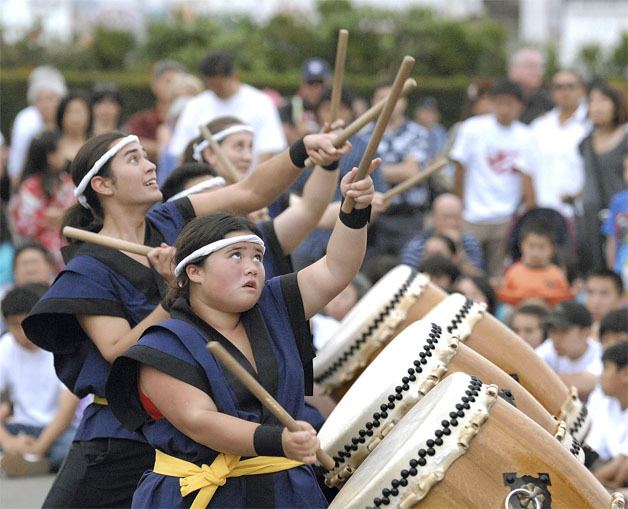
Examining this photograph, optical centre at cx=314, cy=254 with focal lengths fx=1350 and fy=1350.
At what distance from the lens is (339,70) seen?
3650 mm

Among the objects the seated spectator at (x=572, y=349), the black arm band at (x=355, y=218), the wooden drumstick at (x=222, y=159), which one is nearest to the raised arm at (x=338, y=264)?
the black arm band at (x=355, y=218)

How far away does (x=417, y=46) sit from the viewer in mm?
15828

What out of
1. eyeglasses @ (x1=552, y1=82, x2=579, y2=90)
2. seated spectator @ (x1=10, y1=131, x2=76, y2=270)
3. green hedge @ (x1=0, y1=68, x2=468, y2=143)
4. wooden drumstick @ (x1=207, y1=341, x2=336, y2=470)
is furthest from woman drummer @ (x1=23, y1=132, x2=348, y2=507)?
green hedge @ (x1=0, y1=68, x2=468, y2=143)

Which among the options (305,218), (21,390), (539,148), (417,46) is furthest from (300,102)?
(417,46)

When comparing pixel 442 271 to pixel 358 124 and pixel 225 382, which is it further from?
pixel 225 382

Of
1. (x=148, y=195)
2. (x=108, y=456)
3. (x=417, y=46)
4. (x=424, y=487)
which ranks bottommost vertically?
(x=108, y=456)

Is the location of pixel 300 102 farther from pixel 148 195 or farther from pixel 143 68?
pixel 143 68

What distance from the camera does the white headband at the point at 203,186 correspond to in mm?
3939

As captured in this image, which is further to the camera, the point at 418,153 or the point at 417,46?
the point at 417,46

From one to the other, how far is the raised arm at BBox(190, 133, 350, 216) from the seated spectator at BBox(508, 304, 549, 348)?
7.73 feet

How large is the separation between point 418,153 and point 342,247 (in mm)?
5346

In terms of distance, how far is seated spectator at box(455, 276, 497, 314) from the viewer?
6102 mm

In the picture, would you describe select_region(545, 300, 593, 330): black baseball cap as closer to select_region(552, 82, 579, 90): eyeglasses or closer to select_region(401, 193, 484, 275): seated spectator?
select_region(401, 193, 484, 275): seated spectator

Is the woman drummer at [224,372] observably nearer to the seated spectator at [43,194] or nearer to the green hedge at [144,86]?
the seated spectator at [43,194]
